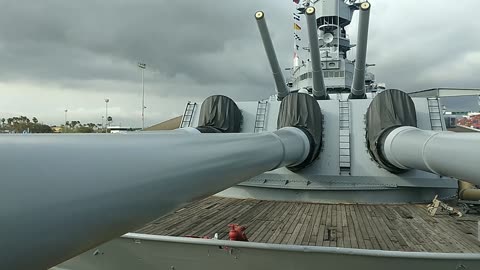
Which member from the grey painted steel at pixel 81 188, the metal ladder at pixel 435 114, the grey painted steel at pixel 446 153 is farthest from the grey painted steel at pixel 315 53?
the grey painted steel at pixel 81 188

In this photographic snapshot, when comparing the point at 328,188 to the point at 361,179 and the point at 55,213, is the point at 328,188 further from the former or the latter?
the point at 55,213

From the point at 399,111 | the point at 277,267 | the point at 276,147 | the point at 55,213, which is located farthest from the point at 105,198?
the point at 399,111

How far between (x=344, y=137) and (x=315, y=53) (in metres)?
1.43

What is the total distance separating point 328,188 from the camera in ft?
16.6

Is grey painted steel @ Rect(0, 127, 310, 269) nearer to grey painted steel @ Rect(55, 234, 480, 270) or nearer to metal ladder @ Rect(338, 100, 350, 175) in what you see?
grey painted steel @ Rect(55, 234, 480, 270)

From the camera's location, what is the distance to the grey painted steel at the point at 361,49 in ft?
17.1

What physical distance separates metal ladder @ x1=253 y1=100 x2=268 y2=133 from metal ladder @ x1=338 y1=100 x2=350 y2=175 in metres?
1.24

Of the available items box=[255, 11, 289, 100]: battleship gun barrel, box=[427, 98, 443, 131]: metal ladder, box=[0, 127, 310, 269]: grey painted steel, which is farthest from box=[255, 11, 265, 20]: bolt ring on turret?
box=[0, 127, 310, 269]: grey painted steel

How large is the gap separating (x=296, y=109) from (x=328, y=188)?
1147mm

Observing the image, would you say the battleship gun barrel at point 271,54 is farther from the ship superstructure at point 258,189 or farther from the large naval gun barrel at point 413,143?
the large naval gun barrel at point 413,143

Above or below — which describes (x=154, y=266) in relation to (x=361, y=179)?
below

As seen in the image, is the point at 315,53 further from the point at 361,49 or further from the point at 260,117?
the point at 260,117

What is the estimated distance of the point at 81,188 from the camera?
28.1 inches

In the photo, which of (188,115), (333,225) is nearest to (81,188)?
Answer: (333,225)
